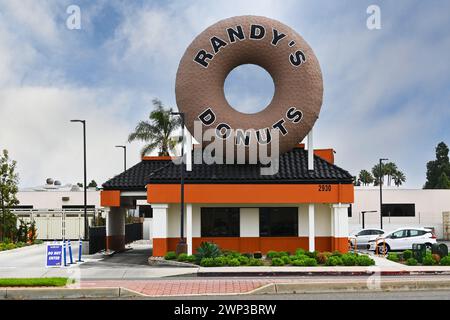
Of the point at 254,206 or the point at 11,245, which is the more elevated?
the point at 254,206

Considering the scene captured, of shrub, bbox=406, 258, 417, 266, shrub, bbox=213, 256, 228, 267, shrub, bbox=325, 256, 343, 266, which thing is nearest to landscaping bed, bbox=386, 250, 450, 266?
shrub, bbox=406, 258, 417, 266

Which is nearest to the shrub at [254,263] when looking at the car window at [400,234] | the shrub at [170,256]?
the shrub at [170,256]

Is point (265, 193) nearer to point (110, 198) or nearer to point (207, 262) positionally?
point (207, 262)

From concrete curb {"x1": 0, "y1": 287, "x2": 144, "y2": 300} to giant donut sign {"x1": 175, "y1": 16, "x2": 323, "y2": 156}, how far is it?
46.2ft

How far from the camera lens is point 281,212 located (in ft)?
96.6

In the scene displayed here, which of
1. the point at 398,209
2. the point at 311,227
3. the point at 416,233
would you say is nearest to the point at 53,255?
the point at 311,227

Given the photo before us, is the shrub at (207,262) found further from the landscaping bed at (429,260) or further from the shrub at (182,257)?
the landscaping bed at (429,260)

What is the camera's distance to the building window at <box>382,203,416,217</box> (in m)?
60.1

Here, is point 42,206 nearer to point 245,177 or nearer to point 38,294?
point 245,177

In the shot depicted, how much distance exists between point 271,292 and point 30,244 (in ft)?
100

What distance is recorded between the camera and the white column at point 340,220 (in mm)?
28531

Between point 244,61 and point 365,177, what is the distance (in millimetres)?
116196

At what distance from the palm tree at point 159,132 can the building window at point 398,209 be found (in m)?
20.1

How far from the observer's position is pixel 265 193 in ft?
93.3
